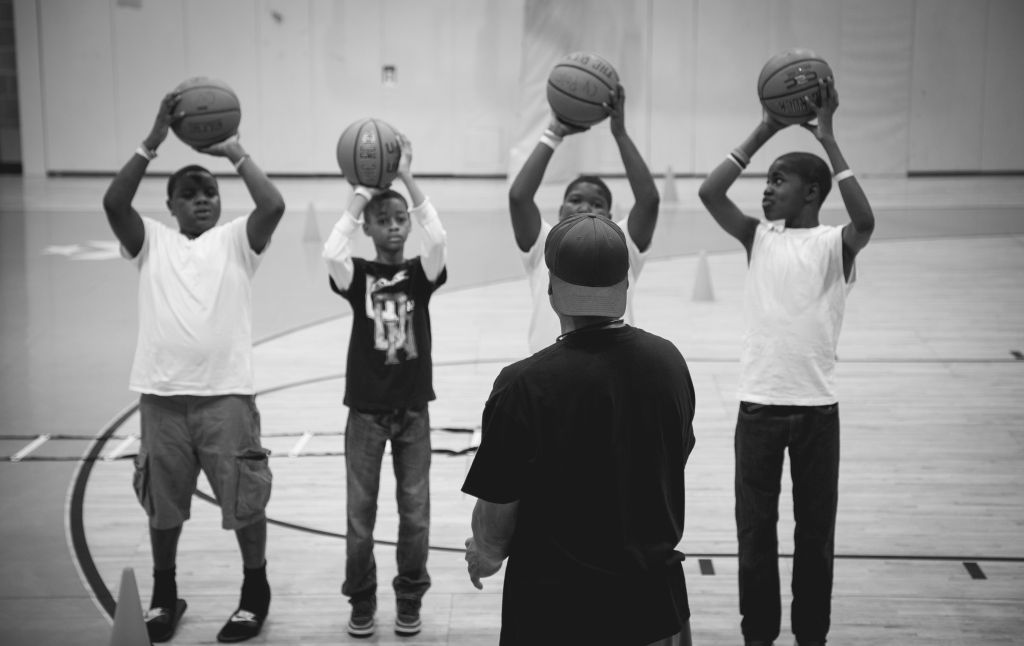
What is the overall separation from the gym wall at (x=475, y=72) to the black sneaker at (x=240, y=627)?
45.0 ft

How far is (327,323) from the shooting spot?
30.1 ft

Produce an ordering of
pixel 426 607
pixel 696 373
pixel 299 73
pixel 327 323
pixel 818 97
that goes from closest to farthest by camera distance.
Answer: pixel 818 97
pixel 426 607
pixel 696 373
pixel 327 323
pixel 299 73

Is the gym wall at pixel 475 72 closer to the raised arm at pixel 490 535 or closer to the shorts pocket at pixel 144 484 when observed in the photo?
the shorts pocket at pixel 144 484

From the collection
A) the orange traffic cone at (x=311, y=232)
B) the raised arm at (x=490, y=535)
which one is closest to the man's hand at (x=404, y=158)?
the raised arm at (x=490, y=535)

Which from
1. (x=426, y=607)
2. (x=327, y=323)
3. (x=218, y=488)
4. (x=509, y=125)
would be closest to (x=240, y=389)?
(x=218, y=488)

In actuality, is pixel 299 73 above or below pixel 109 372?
above

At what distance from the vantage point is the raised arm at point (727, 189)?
409 cm

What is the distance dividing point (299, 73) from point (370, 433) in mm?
14379

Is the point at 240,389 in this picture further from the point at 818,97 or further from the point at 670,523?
the point at 818,97

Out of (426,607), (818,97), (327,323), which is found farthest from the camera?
(327,323)

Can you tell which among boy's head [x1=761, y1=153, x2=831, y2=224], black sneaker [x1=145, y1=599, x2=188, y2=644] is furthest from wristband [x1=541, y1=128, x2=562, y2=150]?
black sneaker [x1=145, y1=599, x2=188, y2=644]

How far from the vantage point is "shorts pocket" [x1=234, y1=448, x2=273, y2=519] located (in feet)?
13.4

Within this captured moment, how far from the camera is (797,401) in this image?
3.85 m

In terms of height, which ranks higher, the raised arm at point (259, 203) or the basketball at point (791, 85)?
the basketball at point (791, 85)
